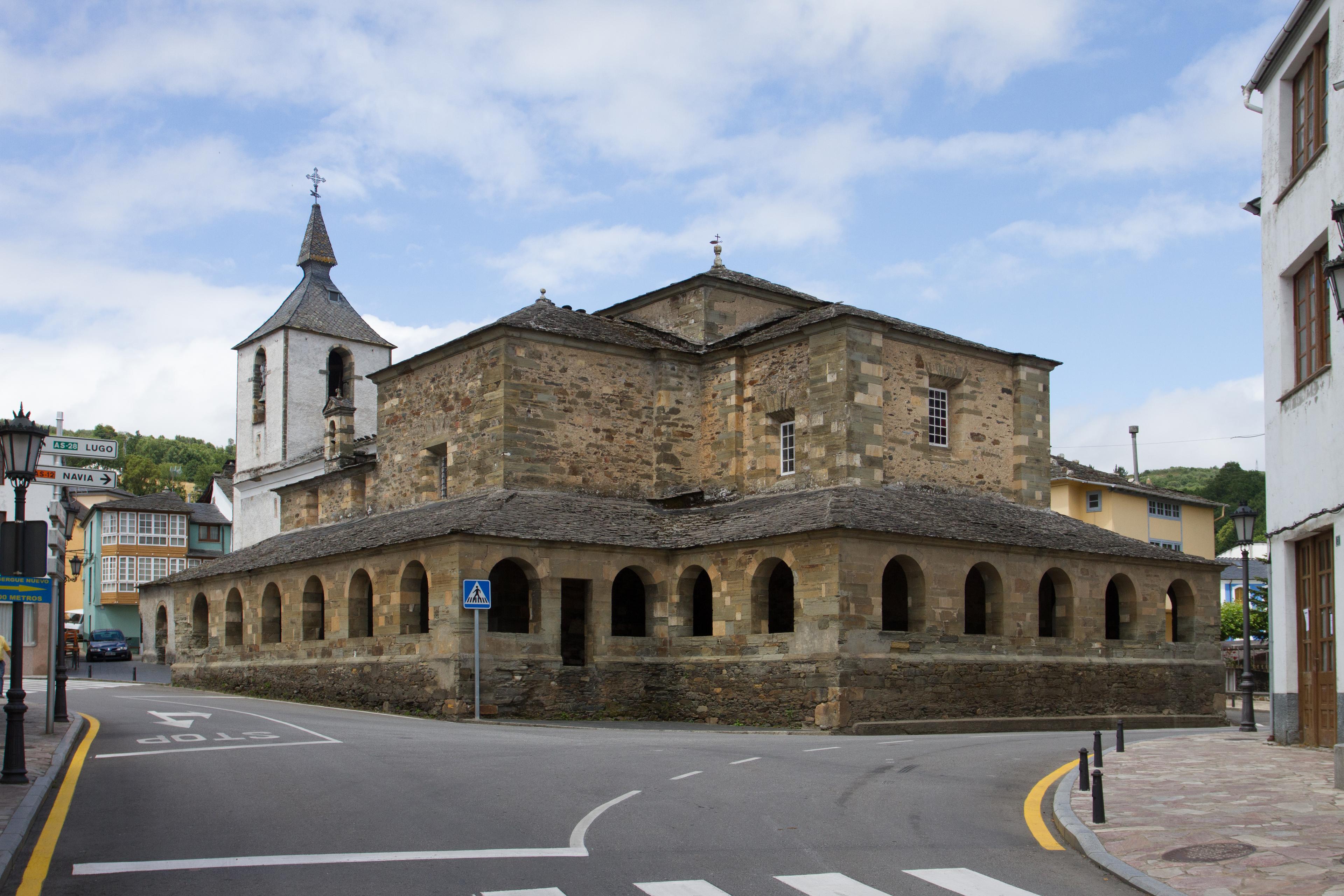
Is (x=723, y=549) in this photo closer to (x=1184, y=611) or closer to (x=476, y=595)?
(x=476, y=595)

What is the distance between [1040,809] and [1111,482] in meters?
42.3

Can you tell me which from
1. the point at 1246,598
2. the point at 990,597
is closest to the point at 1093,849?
the point at 1246,598

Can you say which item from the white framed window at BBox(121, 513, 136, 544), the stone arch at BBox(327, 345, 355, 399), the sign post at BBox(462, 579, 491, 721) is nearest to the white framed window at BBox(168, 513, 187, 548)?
the white framed window at BBox(121, 513, 136, 544)

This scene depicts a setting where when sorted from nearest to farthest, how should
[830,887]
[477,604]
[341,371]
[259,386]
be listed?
[830,887] < [477,604] < [259,386] < [341,371]

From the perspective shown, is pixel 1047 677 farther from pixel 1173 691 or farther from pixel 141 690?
pixel 141 690

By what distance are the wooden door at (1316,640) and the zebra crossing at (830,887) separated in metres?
9.77

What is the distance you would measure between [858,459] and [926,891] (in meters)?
20.6

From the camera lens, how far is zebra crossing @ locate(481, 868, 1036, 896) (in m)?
8.00

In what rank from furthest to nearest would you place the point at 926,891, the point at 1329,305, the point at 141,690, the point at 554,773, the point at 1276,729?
the point at 141,690 → the point at 1276,729 → the point at 1329,305 → the point at 554,773 → the point at 926,891

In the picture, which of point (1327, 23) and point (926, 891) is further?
point (1327, 23)

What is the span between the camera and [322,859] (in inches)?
354

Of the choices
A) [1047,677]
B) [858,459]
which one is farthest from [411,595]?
[1047,677]

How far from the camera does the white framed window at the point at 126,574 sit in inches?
2611

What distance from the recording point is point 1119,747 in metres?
17.0
